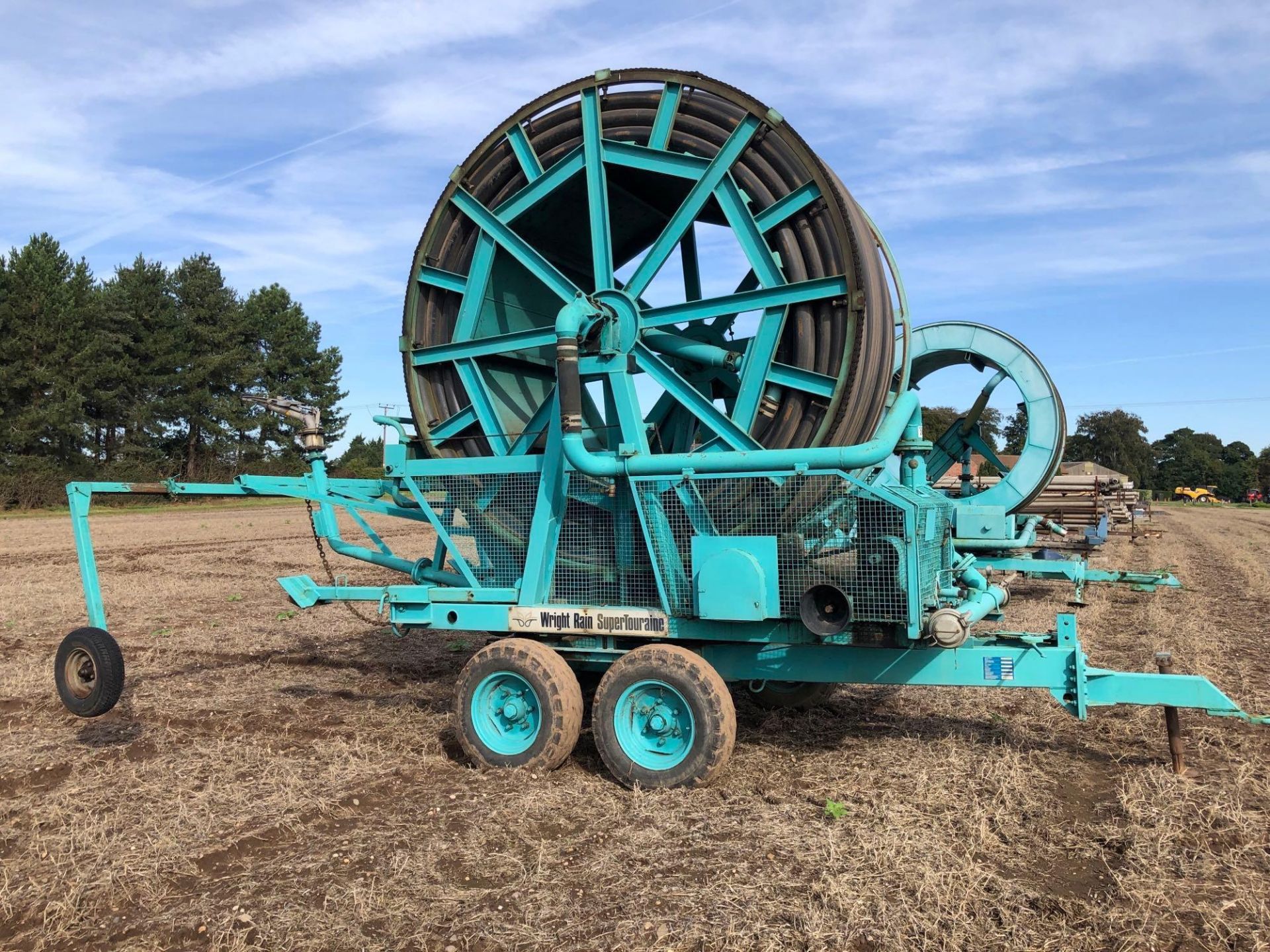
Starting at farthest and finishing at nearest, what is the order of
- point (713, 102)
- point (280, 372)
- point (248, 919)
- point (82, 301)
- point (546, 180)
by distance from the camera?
point (280, 372), point (82, 301), point (546, 180), point (713, 102), point (248, 919)

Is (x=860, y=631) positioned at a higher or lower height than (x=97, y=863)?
higher

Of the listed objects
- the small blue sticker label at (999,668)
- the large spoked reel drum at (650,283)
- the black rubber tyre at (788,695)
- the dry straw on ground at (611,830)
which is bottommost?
the dry straw on ground at (611,830)

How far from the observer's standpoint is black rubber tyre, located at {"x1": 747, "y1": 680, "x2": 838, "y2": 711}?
712 centimetres

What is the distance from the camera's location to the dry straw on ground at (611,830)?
12.1ft

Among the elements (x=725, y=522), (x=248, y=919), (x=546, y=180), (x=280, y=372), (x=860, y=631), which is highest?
(x=280, y=372)

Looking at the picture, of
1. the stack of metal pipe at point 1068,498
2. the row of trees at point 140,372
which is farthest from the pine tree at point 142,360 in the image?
the stack of metal pipe at point 1068,498

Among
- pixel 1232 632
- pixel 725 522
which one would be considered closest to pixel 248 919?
pixel 725 522

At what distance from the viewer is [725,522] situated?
5.59 m

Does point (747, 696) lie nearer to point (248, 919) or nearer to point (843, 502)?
point (843, 502)

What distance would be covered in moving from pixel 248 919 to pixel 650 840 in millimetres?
1808

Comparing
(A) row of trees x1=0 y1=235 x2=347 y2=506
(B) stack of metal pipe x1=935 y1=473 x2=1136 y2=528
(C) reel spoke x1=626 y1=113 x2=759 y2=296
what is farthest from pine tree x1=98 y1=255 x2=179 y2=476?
(C) reel spoke x1=626 y1=113 x2=759 y2=296

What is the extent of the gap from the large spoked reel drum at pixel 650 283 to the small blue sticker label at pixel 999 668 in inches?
62.1

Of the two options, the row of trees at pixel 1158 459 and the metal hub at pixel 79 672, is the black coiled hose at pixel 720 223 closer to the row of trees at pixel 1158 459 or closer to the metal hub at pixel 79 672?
the metal hub at pixel 79 672

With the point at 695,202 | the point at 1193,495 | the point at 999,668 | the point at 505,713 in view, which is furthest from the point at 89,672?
the point at 1193,495
